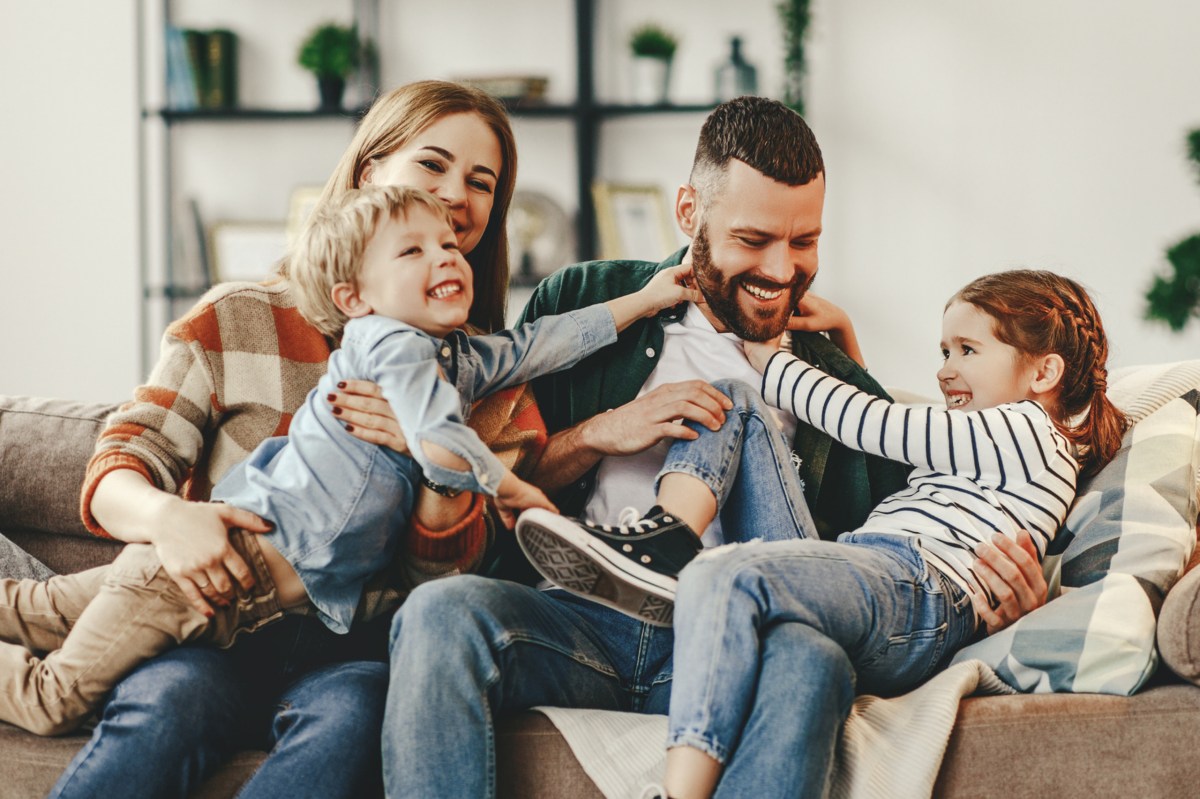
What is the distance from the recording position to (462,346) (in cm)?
160

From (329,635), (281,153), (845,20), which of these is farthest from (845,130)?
(329,635)

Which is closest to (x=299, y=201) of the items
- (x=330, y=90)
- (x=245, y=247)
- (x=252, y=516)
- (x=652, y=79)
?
(x=245, y=247)

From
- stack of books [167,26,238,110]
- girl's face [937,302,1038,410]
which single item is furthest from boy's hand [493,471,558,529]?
stack of books [167,26,238,110]

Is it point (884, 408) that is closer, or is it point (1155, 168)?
point (884, 408)

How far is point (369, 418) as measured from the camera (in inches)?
56.3

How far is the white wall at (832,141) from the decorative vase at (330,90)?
0.13 m

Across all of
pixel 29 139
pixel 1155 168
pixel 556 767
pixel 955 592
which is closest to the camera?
pixel 556 767

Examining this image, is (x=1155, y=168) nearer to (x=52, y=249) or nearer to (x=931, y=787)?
(x=931, y=787)

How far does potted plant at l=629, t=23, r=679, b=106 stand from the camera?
3840 mm

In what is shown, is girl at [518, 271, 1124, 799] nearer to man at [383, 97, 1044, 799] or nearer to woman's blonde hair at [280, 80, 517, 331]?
man at [383, 97, 1044, 799]

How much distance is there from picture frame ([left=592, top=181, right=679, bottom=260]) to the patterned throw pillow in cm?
216

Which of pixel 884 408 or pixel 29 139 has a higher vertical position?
pixel 29 139

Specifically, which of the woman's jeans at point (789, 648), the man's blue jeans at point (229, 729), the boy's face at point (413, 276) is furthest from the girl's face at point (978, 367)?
the man's blue jeans at point (229, 729)

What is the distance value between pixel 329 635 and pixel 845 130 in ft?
9.73
